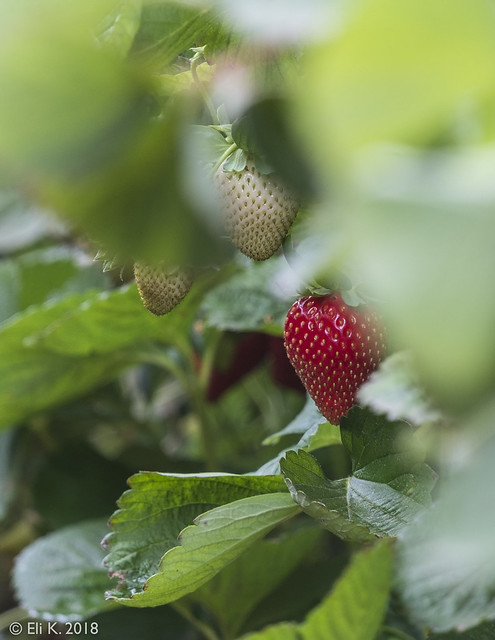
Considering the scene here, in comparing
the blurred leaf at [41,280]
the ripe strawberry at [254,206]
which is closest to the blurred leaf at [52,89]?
the ripe strawberry at [254,206]

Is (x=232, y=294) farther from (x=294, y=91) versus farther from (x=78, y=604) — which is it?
(x=294, y=91)

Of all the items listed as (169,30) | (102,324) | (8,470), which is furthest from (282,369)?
(169,30)

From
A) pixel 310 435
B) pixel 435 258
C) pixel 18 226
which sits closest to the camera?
pixel 435 258

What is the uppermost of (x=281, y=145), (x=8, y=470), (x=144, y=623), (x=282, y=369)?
(x=281, y=145)

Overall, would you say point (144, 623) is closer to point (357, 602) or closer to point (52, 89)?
point (357, 602)

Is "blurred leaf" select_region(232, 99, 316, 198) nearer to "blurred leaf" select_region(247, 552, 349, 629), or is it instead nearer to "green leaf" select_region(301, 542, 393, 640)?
"green leaf" select_region(301, 542, 393, 640)

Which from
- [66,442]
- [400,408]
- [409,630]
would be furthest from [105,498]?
[400,408]

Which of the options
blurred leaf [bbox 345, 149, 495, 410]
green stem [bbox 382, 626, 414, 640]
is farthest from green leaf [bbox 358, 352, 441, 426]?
green stem [bbox 382, 626, 414, 640]
